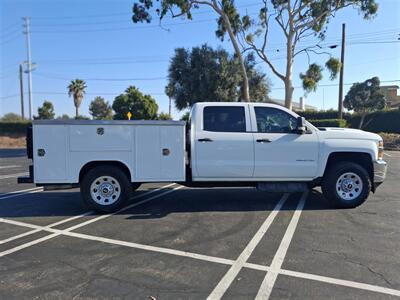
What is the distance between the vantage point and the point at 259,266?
417cm

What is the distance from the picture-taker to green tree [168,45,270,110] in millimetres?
28719

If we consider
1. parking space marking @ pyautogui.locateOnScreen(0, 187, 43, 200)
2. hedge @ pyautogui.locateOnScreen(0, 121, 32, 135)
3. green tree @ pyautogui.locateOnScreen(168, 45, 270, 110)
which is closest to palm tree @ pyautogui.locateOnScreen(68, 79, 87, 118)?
hedge @ pyautogui.locateOnScreen(0, 121, 32, 135)

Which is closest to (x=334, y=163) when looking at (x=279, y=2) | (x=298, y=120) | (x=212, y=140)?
(x=298, y=120)

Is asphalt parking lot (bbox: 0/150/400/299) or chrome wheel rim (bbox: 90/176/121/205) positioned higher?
chrome wheel rim (bbox: 90/176/121/205)

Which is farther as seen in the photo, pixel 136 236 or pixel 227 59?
pixel 227 59

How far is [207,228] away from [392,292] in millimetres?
2856

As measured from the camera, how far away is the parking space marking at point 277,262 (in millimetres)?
3559

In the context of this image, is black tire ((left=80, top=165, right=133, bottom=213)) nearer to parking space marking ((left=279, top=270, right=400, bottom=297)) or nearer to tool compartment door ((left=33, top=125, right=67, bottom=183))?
tool compartment door ((left=33, top=125, right=67, bottom=183))

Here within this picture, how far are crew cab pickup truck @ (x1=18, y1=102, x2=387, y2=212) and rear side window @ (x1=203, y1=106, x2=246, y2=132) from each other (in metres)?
0.02

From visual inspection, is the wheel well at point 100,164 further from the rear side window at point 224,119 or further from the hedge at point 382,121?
the hedge at point 382,121

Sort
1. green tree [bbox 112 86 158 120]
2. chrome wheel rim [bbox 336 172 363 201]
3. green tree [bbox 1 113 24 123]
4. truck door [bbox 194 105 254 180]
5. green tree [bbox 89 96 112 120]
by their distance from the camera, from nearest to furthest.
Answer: truck door [bbox 194 105 254 180], chrome wheel rim [bbox 336 172 363 201], green tree [bbox 1 113 24 123], green tree [bbox 112 86 158 120], green tree [bbox 89 96 112 120]

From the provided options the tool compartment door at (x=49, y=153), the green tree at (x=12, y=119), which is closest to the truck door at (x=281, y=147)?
the tool compartment door at (x=49, y=153)

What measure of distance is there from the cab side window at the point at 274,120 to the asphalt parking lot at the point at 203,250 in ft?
5.25

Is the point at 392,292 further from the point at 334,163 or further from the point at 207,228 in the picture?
the point at 334,163
